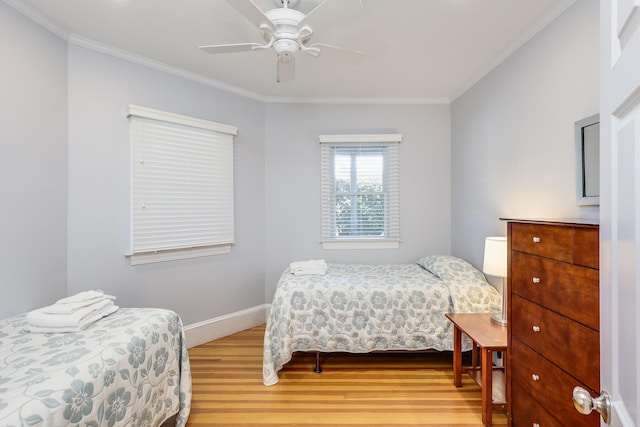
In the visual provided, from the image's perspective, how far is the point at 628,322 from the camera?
0.63 meters

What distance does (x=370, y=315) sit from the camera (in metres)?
2.57

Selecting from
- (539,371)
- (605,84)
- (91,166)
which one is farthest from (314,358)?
(605,84)

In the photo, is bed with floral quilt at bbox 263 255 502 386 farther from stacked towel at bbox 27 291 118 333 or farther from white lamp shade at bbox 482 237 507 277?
stacked towel at bbox 27 291 118 333

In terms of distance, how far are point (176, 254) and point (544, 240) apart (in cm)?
293

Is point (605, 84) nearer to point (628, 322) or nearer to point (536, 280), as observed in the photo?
point (628, 322)

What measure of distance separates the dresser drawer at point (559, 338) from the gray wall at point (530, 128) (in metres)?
0.69

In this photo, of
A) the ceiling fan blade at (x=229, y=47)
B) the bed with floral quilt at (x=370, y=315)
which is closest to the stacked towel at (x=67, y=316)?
the bed with floral quilt at (x=370, y=315)

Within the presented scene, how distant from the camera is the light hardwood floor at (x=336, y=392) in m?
2.02

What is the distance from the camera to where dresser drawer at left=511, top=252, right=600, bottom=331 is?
1215 mm

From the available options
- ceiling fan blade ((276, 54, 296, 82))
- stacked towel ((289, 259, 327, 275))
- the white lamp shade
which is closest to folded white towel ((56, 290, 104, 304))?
stacked towel ((289, 259, 327, 275))

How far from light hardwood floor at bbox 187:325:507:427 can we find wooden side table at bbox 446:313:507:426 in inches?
4.9

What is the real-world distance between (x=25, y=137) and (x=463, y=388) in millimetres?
3626

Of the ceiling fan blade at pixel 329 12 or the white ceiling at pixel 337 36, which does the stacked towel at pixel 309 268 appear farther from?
the ceiling fan blade at pixel 329 12

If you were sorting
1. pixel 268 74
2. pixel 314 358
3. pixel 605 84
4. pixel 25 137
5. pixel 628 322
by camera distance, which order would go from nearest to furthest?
pixel 628 322
pixel 605 84
pixel 25 137
pixel 314 358
pixel 268 74
